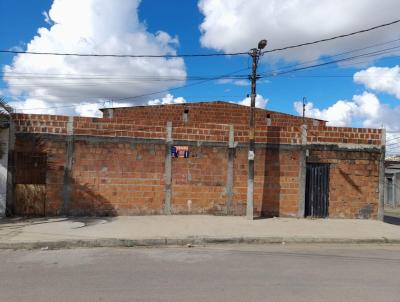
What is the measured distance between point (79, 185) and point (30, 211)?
1.64m

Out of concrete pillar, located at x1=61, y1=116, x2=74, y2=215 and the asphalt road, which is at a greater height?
concrete pillar, located at x1=61, y1=116, x2=74, y2=215

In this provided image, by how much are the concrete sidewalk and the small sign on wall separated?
6.51 feet

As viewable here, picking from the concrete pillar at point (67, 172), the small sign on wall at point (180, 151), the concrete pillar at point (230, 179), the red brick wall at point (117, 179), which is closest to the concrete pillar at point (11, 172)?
the concrete pillar at point (67, 172)

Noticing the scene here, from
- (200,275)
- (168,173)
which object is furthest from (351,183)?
(200,275)

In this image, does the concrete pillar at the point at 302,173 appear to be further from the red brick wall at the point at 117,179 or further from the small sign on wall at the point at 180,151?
the red brick wall at the point at 117,179

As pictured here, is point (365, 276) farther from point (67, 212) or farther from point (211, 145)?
point (67, 212)

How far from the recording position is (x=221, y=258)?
8.03 m

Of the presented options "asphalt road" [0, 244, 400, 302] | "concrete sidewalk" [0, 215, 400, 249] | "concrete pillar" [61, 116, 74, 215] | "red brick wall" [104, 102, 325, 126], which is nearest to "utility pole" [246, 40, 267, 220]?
"concrete sidewalk" [0, 215, 400, 249]

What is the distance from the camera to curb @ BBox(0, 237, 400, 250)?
29.1 feet

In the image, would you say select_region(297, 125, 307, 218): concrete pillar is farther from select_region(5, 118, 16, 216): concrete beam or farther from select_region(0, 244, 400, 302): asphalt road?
select_region(5, 118, 16, 216): concrete beam

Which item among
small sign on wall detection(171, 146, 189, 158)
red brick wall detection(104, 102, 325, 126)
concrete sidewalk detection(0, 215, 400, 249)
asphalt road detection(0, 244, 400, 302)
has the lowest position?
asphalt road detection(0, 244, 400, 302)

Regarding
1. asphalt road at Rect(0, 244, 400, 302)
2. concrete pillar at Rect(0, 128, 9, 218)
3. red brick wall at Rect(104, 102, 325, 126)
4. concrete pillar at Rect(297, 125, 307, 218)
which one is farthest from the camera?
red brick wall at Rect(104, 102, 325, 126)

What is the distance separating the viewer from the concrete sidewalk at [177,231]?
934 cm

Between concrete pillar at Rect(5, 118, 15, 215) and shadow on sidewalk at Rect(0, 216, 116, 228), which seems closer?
shadow on sidewalk at Rect(0, 216, 116, 228)
